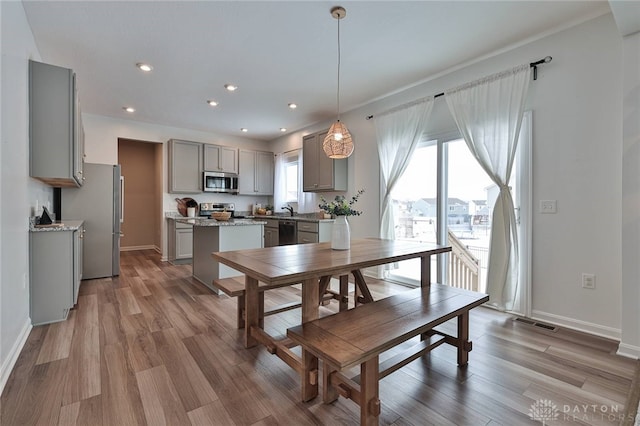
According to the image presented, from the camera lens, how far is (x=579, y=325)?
2512mm

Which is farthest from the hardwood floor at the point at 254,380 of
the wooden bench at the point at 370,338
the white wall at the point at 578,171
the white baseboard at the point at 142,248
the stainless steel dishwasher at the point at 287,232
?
the white baseboard at the point at 142,248

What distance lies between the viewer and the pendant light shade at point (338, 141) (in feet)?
8.96

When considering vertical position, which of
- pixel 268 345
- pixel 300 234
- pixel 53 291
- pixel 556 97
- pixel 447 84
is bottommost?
pixel 268 345

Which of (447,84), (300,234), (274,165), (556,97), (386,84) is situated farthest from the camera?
(274,165)

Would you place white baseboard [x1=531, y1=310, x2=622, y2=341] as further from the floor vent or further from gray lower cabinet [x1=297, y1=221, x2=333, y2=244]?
gray lower cabinet [x1=297, y1=221, x2=333, y2=244]

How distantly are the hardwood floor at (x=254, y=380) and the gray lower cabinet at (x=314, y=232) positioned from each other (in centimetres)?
206

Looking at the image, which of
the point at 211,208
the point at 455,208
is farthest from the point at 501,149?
the point at 211,208

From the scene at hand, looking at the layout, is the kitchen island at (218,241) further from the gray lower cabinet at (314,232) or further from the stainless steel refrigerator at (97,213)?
the stainless steel refrigerator at (97,213)

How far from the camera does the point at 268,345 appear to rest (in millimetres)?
1967

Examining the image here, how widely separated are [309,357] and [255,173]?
17.7 ft

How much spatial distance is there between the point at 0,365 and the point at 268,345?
156 cm

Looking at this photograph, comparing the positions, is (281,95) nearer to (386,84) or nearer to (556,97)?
(386,84)

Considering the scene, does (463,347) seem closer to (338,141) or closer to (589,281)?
(589,281)

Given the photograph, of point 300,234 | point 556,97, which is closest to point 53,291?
point 300,234
